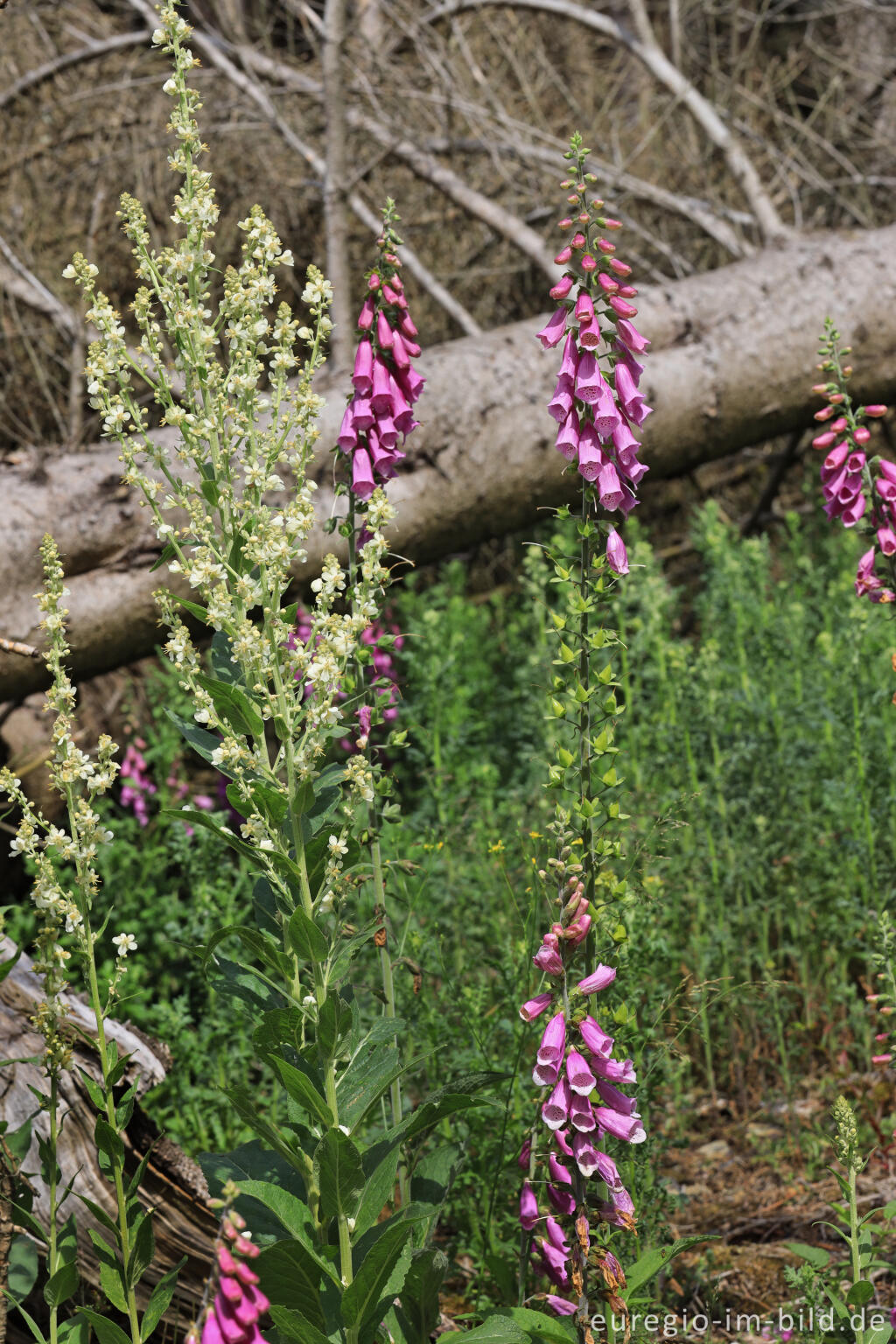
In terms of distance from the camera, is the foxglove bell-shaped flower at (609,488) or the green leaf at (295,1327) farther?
the foxglove bell-shaped flower at (609,488)

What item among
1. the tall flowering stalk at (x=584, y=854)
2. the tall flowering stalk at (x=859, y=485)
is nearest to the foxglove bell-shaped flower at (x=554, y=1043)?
the tall flowering stalk at (x=584, y=854)

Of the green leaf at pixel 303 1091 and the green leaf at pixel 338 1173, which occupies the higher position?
the green leaf at pixel 303 1091

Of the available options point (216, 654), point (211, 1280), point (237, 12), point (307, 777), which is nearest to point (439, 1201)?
point (211, 1280)

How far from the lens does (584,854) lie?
1.80 metres

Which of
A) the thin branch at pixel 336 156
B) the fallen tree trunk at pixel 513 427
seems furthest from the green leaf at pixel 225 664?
the thin branch at pixel 336 156

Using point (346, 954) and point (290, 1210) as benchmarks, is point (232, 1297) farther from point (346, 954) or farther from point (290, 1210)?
point (346, 954)

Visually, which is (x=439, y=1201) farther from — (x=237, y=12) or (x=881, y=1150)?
(x=237, y=12)

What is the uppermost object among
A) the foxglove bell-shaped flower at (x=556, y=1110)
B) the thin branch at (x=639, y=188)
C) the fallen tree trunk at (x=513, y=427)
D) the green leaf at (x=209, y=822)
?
the thin branch at (x=639, y=188)

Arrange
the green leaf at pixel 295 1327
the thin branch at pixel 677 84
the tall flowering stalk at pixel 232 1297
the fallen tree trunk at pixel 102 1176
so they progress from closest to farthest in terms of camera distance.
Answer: the tall flowering stalk at pixel 232 1297 < the green leaf at pixel 295 1327 < the fallen tree trunk at pixel 102 1176 < the thin branch at pixel 677 84

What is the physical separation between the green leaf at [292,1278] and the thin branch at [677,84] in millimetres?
5667

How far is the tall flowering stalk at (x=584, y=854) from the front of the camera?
5.42ft

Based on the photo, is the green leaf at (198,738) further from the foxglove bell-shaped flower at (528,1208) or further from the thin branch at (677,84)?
the thin branch at (677,84)

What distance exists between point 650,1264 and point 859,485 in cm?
154

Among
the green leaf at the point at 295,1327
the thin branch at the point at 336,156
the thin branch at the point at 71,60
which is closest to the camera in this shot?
the green leaf at the point at 295,1327
